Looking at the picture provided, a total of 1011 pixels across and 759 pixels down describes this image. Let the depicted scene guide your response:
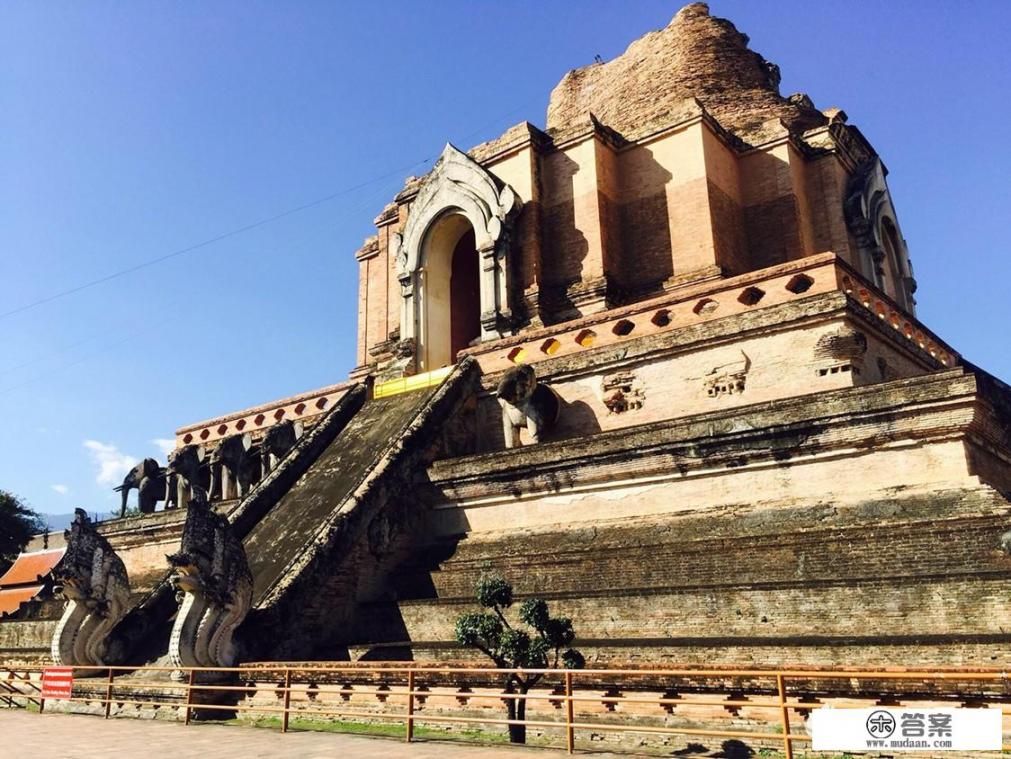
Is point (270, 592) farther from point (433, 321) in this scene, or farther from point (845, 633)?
point (433, 321)

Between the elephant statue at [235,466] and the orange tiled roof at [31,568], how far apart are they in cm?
884

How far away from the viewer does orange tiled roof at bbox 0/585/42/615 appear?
25609 millimetres

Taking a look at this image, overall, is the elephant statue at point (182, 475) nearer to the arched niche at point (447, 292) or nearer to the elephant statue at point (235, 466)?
the elephant statue at point (235, 466)

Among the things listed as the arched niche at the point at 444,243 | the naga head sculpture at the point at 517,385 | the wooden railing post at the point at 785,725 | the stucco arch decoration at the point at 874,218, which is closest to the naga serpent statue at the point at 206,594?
the naga head sculpture at the point at 517,385

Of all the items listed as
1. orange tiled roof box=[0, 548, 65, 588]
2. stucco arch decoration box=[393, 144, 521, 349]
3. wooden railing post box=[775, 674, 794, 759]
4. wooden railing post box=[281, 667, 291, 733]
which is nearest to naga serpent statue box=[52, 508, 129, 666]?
wooden railing post box=[281, 667, 291, 733]

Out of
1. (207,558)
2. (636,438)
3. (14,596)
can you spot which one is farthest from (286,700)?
(14,596)

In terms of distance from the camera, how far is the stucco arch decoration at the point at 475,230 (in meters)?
19.0

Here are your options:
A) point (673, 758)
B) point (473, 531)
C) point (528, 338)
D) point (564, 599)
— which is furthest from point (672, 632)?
point (528, 338)

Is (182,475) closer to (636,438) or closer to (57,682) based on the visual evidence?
(57,682)

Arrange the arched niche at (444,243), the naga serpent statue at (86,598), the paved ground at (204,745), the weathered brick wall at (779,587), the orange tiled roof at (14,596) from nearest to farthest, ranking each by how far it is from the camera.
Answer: the paved ground at (204,745)
the weathered brick wall at (779,587)
the naga serpent statue at (86,598)
the arched niche at (444,243)
the orange tiled roof at (14,596)

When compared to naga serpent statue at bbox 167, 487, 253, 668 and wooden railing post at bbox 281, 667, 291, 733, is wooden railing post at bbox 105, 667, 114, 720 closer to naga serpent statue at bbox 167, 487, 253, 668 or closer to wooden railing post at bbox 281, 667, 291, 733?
naga serpent statue at bbox 167, 487, 253, 668

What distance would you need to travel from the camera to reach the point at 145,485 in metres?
21.5

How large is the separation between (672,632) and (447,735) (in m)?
2.52

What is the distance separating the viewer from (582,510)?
12.2 m
